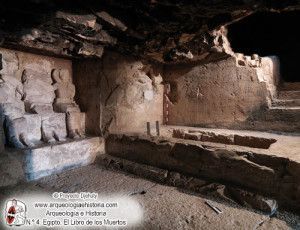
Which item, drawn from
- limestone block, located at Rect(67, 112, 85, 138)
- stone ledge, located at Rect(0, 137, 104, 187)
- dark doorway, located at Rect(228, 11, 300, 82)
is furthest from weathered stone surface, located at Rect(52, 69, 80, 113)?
dark doorway, located at Rect(228, 11, 300, 82)

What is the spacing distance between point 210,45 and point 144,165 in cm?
266

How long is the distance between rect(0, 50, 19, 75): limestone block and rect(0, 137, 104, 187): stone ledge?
1.55m

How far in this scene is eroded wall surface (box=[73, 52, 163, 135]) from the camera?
4777 mm

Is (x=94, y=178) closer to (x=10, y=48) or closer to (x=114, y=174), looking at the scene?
(x=114, y=174)

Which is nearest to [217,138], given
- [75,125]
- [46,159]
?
[75,125]

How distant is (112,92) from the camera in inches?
189

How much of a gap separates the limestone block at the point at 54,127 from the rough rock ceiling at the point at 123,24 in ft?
4.18

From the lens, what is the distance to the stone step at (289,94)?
5072mm

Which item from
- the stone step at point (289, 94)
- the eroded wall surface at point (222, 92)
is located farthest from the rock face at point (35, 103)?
the stone step at point (289, 94)

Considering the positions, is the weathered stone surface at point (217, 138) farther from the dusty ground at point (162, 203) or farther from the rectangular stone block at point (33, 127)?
the rectangular stone block at point (33, 127)

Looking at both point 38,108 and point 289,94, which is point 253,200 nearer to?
point 289,94

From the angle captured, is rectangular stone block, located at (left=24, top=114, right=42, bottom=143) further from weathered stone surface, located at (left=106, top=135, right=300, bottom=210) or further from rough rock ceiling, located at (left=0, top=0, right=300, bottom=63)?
weathered stone surface, located at (left=106, top=135, right=300, bottom=210)

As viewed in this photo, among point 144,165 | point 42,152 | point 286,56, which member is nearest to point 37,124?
point 42,152

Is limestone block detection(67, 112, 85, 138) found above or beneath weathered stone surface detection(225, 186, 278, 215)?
above
